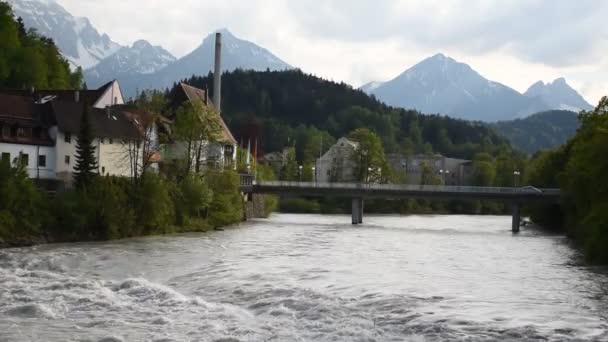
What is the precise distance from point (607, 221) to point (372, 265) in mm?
13996

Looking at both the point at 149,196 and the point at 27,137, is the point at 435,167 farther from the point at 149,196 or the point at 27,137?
the point at 27,137

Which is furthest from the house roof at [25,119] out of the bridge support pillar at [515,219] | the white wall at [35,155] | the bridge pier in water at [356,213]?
the bridge support pillar at [515,219]

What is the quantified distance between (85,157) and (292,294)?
106 ft

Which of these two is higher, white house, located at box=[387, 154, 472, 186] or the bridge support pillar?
white house, located at box=[387, 154, 472, 186]

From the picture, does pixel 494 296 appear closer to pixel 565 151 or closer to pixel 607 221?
pixel 607 221

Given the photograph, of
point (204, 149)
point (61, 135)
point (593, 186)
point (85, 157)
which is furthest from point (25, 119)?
point (593, 186)

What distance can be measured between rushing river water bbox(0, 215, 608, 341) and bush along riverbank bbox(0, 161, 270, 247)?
290cm

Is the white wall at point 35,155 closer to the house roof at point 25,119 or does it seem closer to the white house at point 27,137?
the white house at point 27,137

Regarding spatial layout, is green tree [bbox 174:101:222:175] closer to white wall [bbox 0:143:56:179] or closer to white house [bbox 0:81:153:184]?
white house [bbox 0:81:153:184]

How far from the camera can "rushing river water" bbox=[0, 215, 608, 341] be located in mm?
23875

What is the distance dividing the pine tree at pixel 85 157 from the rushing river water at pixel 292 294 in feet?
24.4

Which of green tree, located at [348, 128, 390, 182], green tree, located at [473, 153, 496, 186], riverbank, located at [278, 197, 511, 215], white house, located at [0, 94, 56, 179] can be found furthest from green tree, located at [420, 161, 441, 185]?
white house, located at [0, 94, 56, 179]

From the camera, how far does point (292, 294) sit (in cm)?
3062

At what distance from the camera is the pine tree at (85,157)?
56969 mm
